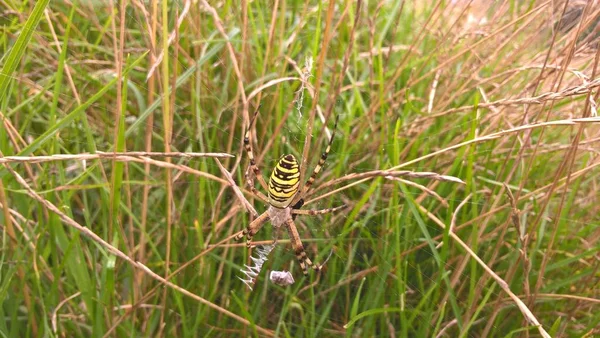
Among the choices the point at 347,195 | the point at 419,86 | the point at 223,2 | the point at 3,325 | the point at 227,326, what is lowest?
the point at 227,326

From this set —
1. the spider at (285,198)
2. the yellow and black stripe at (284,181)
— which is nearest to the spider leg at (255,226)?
the spider at (285,198)

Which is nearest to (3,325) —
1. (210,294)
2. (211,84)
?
(210,294)

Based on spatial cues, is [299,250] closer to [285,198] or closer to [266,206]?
[266,206]

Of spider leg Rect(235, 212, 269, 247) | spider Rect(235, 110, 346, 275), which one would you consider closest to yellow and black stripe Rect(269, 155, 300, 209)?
spider Rect(235, 110, 346, 275)

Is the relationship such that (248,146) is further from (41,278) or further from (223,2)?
(223,2)

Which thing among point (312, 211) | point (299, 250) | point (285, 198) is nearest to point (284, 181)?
point (285, 198)

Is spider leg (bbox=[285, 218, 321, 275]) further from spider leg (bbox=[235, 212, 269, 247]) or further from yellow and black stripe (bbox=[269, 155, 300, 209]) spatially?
yellow and black stripe (bbox=[269, 155, 300, 209])
